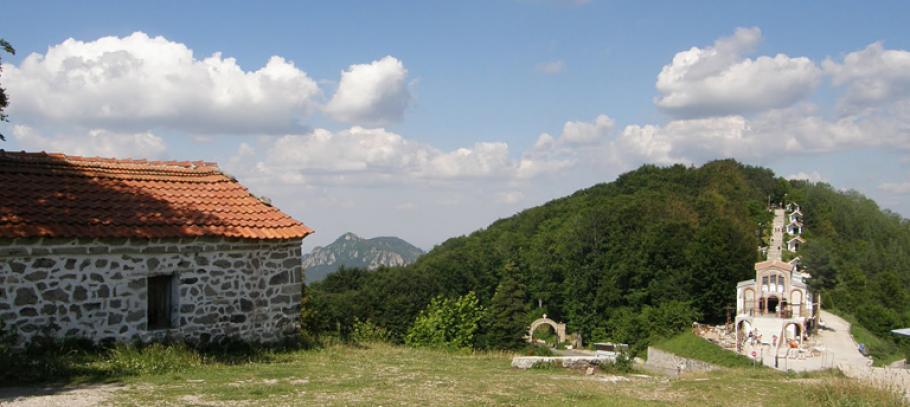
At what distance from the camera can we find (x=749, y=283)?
4744 cm

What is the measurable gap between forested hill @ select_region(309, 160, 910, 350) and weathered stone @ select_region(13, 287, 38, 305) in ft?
108

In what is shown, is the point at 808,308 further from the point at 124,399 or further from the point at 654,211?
the point at 124,399

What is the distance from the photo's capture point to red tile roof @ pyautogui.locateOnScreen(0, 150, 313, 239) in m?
10.7

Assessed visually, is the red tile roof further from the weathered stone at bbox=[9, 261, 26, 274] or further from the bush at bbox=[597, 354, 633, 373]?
the bush at bbox=[597, 354, 633, 373]

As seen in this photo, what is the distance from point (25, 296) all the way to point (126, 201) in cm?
242

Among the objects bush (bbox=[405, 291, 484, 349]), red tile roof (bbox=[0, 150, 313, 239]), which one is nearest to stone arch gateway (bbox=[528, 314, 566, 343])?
bush (bbox=[405, 291, 484, 349])

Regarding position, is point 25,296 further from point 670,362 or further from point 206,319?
point 670,362

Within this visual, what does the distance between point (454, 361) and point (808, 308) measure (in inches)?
1491

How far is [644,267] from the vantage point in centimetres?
6444

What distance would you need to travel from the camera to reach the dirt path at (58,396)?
22.9 feet

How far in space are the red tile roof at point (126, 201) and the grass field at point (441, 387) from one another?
2603 mm

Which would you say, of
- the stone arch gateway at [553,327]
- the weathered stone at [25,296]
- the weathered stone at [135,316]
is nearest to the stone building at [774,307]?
the stone arch gateway at [553,327]

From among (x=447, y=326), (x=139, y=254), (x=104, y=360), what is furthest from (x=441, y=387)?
(x=447, y=326)

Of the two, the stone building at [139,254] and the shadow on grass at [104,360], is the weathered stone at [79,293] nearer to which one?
the stone building at [139,254]
